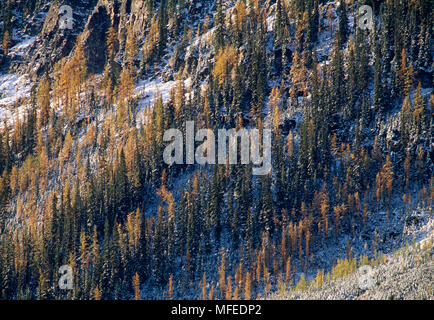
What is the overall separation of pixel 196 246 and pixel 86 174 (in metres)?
56.9

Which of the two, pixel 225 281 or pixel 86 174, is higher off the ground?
pixel 86 174

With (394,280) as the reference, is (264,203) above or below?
above

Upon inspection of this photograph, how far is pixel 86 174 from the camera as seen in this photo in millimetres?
193125

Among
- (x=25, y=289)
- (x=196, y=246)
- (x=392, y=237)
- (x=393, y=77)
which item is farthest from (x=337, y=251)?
(x=25, y=289)

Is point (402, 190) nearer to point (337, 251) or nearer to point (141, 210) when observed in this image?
point (337, 251)

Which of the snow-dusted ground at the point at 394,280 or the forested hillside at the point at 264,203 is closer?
the snow-dusted ground at the point at 394,280

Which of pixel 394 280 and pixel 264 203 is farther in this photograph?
pixel 264 203

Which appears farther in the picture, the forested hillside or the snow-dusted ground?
the forested hillside

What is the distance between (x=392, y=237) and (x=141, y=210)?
77345mm

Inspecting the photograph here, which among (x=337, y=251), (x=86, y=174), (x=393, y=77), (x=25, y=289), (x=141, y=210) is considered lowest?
(x=25, y=289)
